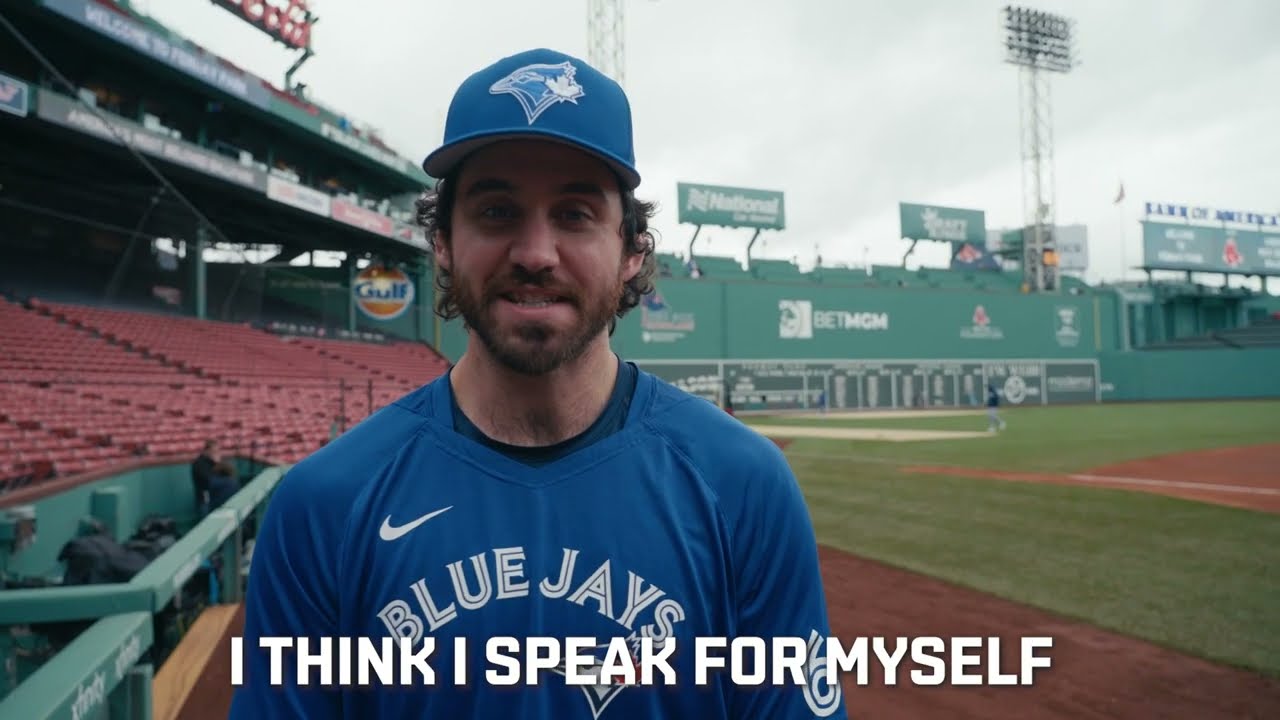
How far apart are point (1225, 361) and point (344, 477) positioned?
5472 centimetres

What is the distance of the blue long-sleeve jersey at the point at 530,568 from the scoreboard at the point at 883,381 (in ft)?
111

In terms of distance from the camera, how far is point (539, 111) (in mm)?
1579

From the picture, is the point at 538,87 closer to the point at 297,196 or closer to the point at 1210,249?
the point at 297,196

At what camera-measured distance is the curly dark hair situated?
70.8 inches

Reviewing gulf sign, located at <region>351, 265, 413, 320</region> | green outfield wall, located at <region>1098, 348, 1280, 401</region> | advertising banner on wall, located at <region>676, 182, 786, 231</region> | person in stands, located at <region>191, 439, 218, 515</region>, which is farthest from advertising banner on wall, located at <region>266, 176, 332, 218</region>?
green outfield wall, located at <region>1098, 348, 1280, 401</region>

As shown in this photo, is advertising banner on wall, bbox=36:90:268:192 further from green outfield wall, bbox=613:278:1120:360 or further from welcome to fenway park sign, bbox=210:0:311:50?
green outfield wall, bbox=613:278:1120:360

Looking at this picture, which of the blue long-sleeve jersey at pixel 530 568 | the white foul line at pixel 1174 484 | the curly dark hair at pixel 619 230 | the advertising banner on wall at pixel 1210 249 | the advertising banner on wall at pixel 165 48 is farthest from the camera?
the advertising banner on wall at pixel 1210 249

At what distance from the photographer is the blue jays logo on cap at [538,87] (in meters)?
1.59

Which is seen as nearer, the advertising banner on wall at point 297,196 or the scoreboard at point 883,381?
the advertising banner on wall at point 297,196

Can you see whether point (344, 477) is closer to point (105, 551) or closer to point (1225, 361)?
point (105, 551)

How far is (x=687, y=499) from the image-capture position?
5.33 feet

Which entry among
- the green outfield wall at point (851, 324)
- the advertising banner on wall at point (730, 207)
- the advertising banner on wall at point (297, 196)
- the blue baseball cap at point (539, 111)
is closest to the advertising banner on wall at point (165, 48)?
the advertising banner on wall at point (297, 196)

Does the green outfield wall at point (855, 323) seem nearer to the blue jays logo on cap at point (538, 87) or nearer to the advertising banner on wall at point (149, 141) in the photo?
the advertising banner on wall at point (149, 141)

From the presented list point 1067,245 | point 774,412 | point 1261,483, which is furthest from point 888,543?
point 1067,245
